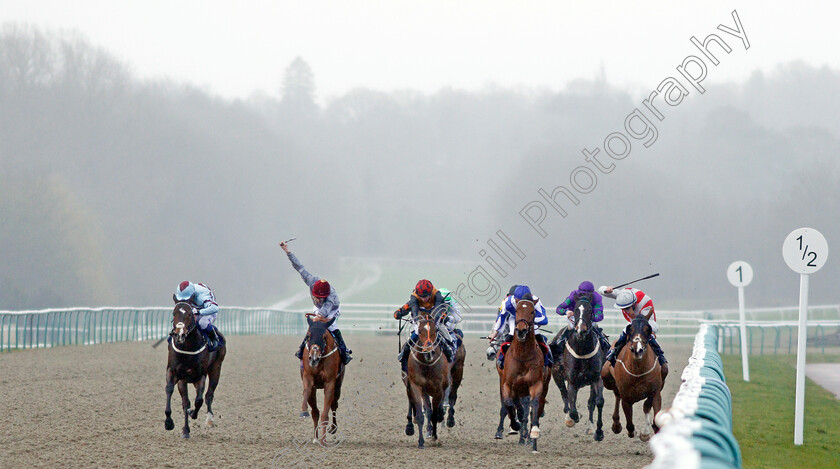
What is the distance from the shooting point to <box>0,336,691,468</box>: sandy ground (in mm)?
9695

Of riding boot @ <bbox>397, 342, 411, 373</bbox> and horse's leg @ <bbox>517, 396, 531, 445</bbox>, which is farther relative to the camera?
riding boot @ <bbox>397, 342, 411, 373</bbox>

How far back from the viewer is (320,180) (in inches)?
3465

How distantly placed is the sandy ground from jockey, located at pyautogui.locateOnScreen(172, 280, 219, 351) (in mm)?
1135

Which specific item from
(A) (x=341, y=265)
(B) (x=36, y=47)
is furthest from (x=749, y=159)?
(B) (x=36, y=47)

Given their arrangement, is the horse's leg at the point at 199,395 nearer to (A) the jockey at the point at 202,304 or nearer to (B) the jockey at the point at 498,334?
(A) the jockey at the point at 202,304

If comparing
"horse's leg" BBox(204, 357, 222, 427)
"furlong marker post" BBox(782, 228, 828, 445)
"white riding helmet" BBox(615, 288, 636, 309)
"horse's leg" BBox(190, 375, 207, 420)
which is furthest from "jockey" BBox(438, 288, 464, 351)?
"furlong marker post" BBox(782, 228, 828, 445)

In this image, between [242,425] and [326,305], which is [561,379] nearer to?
[326,305]

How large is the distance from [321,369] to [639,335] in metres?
3.37

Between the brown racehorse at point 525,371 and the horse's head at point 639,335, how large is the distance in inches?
40.0

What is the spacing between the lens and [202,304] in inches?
474

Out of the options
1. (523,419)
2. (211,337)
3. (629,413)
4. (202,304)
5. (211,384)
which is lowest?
(523,419)

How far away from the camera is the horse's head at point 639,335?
10.1 m

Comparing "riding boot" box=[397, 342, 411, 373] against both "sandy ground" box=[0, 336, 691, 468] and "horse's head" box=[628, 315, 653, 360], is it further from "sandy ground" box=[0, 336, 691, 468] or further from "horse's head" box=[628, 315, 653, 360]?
"horse's head" box=[628, 315, 653, 360]

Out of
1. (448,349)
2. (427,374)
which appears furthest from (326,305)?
(448,349)
